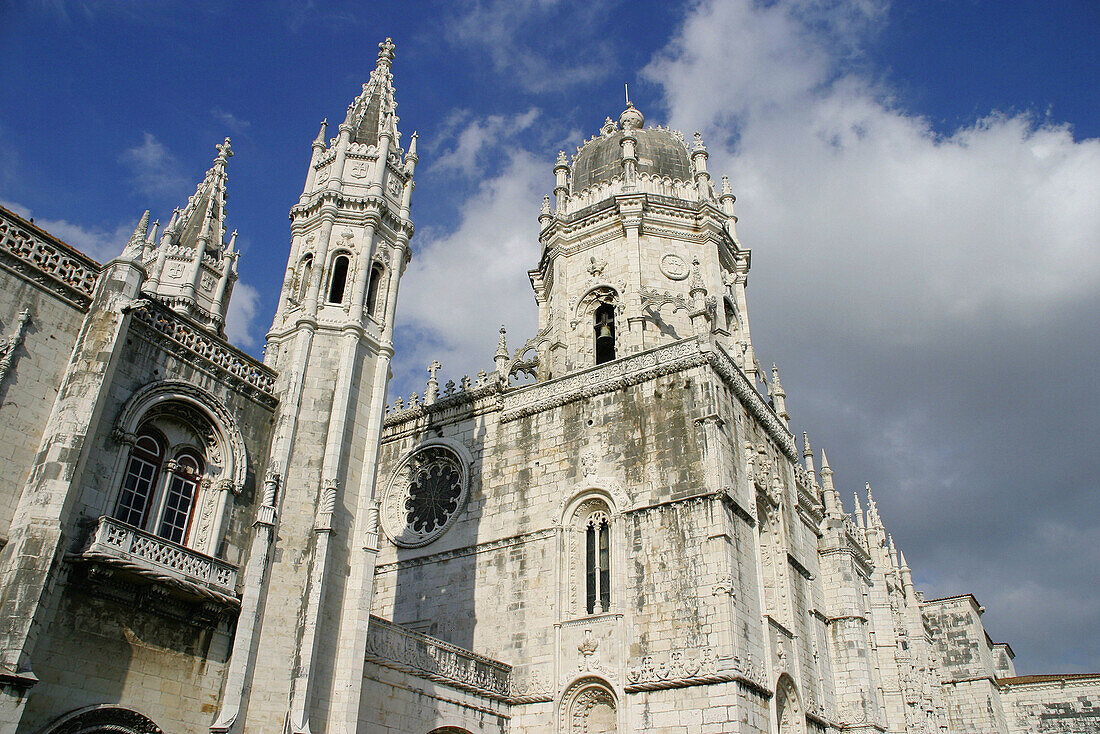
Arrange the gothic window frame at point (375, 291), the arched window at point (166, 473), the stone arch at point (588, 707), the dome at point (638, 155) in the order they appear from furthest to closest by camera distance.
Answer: the dome at point (638, 155) < the stone arch at point (588, 707) < the gothic window frame at point (375, 291) < the arched window at point (166, 473)

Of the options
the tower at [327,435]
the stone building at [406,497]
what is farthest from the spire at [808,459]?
the tower at [327,435]

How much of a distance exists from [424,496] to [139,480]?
40.2 feet

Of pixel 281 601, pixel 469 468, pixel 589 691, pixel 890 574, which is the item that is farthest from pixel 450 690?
pixel 890 574

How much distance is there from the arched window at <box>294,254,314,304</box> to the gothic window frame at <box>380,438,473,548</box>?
341 inches

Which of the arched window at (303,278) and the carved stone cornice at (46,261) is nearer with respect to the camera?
the carved stone cornice at (46,261)

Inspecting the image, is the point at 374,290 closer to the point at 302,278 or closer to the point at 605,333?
the point at 302,278

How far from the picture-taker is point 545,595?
22.0 metres

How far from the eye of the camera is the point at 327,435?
17.2 metres

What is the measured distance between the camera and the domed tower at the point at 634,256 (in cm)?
2759

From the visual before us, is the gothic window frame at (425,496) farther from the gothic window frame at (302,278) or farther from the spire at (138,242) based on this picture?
the spire at (138,242)

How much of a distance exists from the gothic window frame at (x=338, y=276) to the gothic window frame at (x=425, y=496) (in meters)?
8.19

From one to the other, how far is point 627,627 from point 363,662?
271 inches

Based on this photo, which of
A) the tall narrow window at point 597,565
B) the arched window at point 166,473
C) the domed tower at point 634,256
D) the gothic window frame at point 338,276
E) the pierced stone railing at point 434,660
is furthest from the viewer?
the domed tower at point 634,256

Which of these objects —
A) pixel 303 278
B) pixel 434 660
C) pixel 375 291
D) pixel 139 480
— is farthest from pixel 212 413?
pixel 434 660
